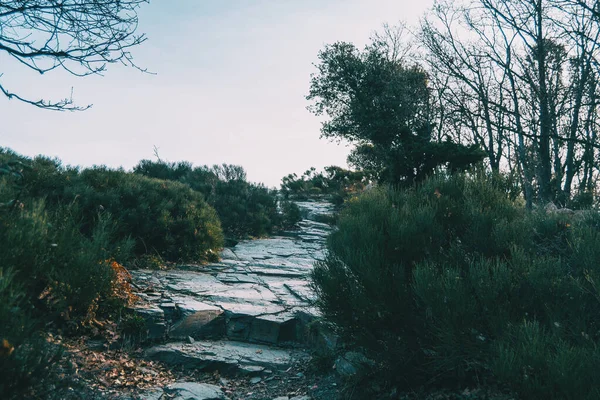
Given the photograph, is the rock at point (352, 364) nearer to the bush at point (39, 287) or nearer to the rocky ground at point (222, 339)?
the rocky ground at point (222, 339)

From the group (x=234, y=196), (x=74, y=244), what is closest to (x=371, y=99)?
(x=234, y=196)

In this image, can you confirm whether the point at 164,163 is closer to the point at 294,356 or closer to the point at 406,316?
the point at 294,356

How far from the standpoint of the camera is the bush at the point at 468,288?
11.1 ft

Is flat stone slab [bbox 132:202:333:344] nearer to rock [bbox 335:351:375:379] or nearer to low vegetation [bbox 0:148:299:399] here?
low vegetation [bbox 0:148:299:399]

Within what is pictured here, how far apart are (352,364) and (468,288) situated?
1.54m

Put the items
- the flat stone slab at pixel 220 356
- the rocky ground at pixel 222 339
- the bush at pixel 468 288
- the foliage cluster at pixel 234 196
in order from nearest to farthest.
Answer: the bush at pixel 468 288, the rocky ground at pixel 222 339, the flat stone slab at pixel 220 356, the foliage cluster at pixel 234 196

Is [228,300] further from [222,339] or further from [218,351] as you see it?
[218,351]

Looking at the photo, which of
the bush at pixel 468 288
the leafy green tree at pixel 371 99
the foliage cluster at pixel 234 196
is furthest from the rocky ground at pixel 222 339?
the leafy green tree at pixel 371 99

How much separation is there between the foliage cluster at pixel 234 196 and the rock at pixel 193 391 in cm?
Answer: 832

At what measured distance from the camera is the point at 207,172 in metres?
17.1

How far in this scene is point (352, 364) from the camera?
4984mm

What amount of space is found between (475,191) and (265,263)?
562 centimetres

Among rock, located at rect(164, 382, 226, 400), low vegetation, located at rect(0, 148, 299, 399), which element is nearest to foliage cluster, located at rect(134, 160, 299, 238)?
low vegetation, located at rect(0, 148, 299, 399)

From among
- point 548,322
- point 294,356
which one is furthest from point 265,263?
point 548,322
